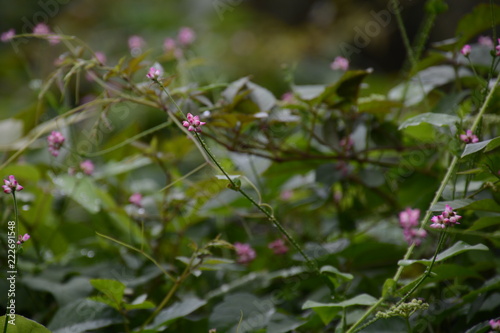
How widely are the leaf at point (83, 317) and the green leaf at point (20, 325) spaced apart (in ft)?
0.29

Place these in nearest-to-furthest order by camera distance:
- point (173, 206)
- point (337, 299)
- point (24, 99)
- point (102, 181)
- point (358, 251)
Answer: point (337, 299), point (358, 251), point (173, 206), point (102, 181), point (24, 99)

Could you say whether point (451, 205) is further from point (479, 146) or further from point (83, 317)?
point (83, 317)

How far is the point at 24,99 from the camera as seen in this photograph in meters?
2.82

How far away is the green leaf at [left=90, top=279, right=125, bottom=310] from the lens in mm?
667

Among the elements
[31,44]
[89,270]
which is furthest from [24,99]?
[89,270]

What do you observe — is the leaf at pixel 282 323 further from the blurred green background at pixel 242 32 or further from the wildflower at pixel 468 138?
the blurred green background at pixel 242 32

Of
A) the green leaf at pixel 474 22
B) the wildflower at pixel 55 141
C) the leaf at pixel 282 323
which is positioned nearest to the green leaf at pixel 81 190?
the wildflower at pixel 55 141

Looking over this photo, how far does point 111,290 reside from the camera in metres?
0.68

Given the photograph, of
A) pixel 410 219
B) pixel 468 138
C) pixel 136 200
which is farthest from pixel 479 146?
pixel 136 200

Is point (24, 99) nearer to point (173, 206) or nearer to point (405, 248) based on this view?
point (173, 206)

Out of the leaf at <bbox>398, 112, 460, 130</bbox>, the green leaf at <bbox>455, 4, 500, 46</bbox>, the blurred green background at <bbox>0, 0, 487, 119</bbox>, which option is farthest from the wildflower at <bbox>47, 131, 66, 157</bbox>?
the blurred green background at <bbox>0, 0, 487, 119</bbox>

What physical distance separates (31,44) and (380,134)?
3.11 metres

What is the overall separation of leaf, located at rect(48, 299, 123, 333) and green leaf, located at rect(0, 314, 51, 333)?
9 cm

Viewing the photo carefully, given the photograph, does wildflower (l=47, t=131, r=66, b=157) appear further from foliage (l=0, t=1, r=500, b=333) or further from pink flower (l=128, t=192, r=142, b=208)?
pink flower (l=128, t=192, r=142, b=208)
